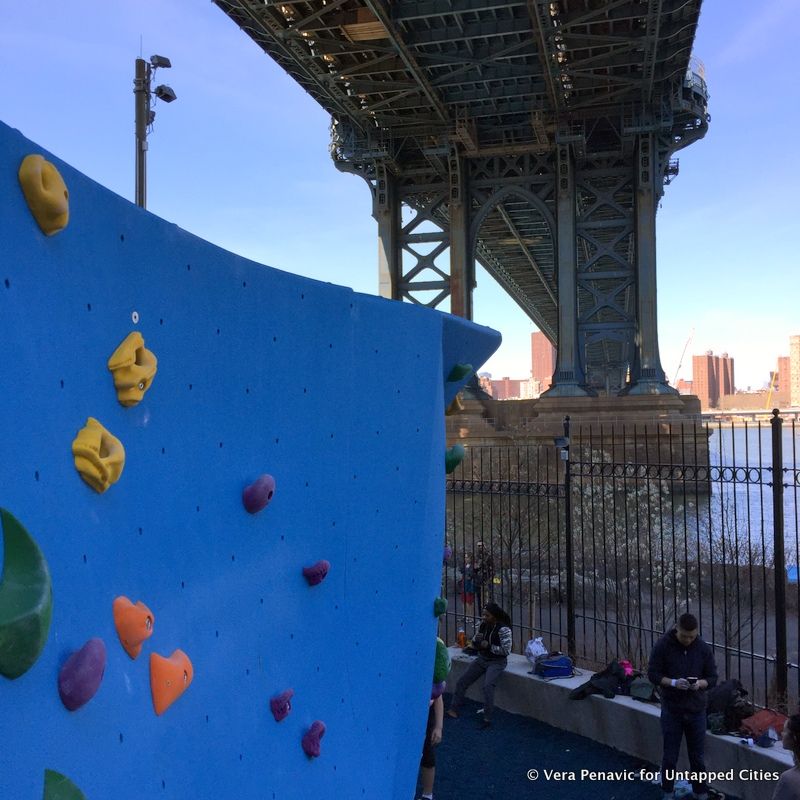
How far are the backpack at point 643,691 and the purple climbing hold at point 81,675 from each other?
6.43m

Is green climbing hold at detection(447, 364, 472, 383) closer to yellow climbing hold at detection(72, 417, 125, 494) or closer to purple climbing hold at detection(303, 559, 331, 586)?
purple climbing hold at detection(303, 559, 331, 586)

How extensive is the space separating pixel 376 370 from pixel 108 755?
8.04 ft

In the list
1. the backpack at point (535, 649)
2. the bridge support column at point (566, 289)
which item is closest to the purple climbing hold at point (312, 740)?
the backpack at point (535, 649)

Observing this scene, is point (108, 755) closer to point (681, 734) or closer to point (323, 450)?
point (323, 450)

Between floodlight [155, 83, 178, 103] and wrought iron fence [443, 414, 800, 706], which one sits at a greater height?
floodlight [155, 83, 178, 103]

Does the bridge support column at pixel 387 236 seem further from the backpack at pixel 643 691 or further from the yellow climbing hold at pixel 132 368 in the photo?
the yellow climbing hold at pixel 132 368

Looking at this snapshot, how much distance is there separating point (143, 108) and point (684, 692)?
7752 mm

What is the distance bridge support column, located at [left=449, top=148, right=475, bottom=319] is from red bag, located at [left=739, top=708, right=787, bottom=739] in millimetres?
31059

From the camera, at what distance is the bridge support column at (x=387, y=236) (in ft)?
125

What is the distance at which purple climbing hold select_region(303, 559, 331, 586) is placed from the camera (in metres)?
3.67

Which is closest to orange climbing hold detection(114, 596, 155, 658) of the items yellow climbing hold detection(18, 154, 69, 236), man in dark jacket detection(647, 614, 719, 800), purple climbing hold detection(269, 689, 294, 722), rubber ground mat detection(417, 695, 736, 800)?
purple climbing hold detection(269, 689, 294, 722)

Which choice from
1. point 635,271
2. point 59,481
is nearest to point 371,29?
point 635,271

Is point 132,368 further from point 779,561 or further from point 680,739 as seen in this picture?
point 779,561

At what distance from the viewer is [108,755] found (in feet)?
7.73
